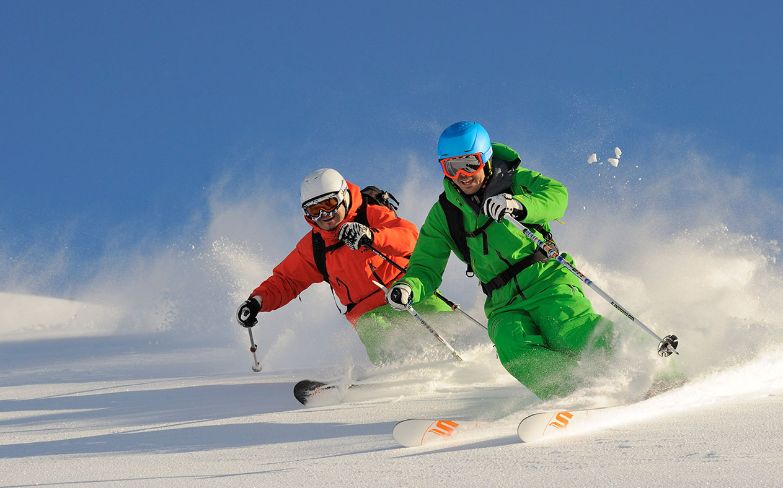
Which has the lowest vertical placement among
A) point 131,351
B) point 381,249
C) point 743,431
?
point 743,431

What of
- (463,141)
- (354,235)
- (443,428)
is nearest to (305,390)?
(354,235)

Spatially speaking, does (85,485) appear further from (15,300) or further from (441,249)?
(15,300)

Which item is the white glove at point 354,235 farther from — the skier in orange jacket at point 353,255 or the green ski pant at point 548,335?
the green ski pant at point 548,335

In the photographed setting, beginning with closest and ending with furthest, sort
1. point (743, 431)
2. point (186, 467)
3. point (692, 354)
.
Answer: point (743, 431) < point (186, 467) < point (692, 354)

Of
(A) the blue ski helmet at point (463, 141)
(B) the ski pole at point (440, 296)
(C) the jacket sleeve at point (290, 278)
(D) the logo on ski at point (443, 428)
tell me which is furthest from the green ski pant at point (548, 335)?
(C) the jacket sleeve at point (290, 278)

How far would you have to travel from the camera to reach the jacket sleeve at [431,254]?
5.96 m

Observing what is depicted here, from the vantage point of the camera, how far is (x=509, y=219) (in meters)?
5.40

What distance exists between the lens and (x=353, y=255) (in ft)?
23.6

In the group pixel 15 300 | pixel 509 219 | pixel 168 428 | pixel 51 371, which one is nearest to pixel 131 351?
pixel 51 371

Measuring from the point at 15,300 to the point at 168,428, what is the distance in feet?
76.3

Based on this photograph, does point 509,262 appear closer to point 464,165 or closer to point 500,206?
point 500,206

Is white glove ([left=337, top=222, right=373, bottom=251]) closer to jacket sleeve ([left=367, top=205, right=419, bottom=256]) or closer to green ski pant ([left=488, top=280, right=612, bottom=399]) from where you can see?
jacket sleeve ([left=367, top=205, right=419, bottom=256])

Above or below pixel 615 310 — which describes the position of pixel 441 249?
above

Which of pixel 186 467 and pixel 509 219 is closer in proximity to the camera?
pixel 186 467
